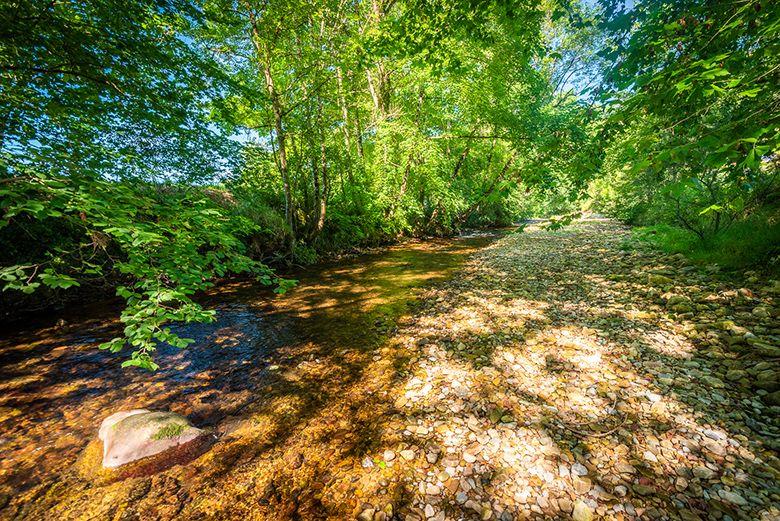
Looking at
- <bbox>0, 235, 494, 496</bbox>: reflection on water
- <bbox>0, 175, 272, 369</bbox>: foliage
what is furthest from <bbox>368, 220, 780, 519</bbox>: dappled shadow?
<bbox>0, 175, 272, 369</bbox>: foliage

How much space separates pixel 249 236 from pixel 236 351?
725 cm

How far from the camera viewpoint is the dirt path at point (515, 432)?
2.71m

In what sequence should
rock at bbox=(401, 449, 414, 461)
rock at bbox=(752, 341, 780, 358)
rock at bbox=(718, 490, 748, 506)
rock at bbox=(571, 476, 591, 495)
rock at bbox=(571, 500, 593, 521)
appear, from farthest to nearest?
rock at bbox=(752, 341, 780, 358) < rock at bbox=(401, 449, 414, 461) < rock at bbox=(571, 476, 591, 495) < rock at bbox=(571, 500, 593, 521) < rock at bbox=(718, 490, 748, 506)

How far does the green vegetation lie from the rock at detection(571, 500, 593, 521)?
2910 millimetres

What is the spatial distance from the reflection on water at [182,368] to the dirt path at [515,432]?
32 centimetres

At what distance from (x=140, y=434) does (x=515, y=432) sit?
15.5 feet

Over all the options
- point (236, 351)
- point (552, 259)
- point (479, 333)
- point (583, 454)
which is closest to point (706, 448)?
point (583, 454)

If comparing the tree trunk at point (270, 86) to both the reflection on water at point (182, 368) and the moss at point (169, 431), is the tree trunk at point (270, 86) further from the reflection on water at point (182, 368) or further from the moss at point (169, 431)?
the moss at point (169, 431)

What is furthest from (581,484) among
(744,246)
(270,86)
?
(270,86)

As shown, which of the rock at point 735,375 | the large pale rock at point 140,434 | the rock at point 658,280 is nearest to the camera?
the large pale rock at point 140,434

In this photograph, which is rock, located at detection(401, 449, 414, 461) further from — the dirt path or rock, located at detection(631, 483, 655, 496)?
rock, located at detection(631, 483, 655, 496)

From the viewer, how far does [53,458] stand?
11.3 feet

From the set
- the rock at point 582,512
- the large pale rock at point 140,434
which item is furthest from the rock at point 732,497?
the large pale rock at point 140,434

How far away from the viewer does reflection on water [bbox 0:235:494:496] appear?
12.5 feet
